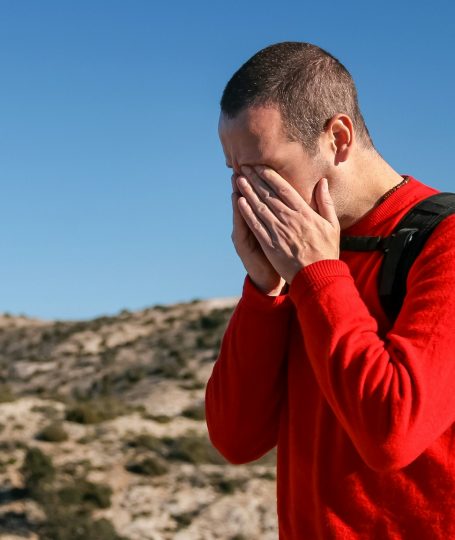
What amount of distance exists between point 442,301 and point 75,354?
36880 mm

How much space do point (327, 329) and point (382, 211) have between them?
50 centimetres

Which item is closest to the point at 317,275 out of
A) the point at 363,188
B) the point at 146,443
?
the point at 363,188

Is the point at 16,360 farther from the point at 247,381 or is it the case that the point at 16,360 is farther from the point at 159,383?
the point at 247,381

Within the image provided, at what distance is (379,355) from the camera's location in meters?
2.38

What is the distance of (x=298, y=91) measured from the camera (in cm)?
274

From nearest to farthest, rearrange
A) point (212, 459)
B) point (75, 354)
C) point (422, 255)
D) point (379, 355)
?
1. point (379, 355)
2. point (422, 255)
3. point (212, 459)
4. point (75, 354)

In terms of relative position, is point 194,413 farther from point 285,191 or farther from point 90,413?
point 285,191

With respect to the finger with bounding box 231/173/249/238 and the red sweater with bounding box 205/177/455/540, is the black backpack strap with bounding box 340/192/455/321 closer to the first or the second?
the red sweater with bounding box 205/177/455/540

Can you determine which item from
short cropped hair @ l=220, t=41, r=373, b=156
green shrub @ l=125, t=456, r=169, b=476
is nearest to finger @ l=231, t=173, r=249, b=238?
short cropped hair @ l=220, t=41, r=373, b=156

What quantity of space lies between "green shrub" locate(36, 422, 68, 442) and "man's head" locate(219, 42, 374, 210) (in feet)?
54.6

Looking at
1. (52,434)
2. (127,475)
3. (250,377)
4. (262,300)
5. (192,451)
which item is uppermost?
(262,300)

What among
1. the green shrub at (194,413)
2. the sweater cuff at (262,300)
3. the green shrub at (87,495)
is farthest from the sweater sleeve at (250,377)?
the green shrub at (194,413)

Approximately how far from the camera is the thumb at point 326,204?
2672mm

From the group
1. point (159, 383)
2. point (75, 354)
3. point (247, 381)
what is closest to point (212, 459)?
point (159, 383)
